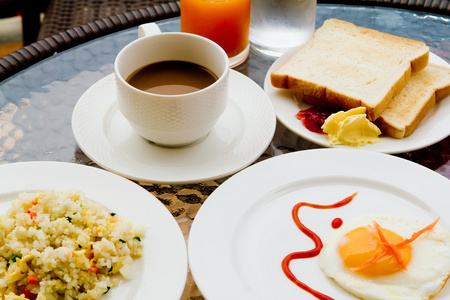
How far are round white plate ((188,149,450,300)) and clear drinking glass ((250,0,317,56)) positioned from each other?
2.16 ft

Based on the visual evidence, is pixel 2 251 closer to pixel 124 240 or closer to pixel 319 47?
pixel 124 240

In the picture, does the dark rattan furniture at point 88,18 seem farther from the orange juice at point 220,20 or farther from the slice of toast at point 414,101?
the slice of toast at point 414,101

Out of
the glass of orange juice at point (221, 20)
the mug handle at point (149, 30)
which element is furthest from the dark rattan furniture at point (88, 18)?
the mug handle at point (149, 30)

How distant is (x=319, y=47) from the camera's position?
188cm

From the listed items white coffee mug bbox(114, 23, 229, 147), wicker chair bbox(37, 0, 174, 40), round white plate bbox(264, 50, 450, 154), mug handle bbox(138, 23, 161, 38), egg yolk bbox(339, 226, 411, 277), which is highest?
mug handle bbox(138, 23, 161, 38)

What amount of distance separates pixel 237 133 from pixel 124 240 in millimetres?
535

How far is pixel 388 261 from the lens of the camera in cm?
113

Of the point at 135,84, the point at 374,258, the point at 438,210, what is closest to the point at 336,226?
the point at 374,258

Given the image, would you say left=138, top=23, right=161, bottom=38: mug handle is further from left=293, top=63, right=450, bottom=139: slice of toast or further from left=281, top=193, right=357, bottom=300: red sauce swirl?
left=281, top=193, right=357, bottom=300: red sauce swirl

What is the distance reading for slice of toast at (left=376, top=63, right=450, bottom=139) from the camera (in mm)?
1533

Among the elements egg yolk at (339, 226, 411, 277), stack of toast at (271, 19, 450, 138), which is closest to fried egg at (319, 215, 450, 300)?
egg yolk at (339, 226, 411, 277)

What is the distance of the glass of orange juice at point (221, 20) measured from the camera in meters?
1.75

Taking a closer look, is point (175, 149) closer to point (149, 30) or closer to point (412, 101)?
point (149, 30)

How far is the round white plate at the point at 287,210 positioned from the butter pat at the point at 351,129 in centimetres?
7
